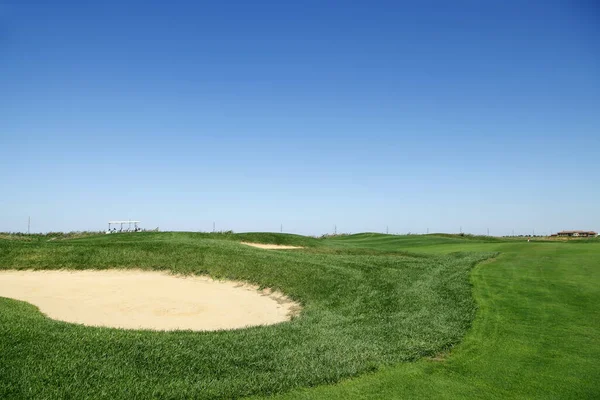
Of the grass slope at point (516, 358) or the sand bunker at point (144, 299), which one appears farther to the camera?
the sand bunker at point (144, 299)

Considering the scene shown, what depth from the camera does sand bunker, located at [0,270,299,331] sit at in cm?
1275

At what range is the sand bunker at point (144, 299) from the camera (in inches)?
502

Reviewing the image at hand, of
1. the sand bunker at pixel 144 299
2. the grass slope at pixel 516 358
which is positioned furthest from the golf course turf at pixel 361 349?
the sand bunker at pixel 144 299

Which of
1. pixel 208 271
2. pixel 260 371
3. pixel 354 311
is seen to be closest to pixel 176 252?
pixel 208 271

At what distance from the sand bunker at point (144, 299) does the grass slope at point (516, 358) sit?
6023mm

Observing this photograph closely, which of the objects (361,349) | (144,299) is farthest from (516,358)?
(144,299)

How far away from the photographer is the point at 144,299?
14.9m

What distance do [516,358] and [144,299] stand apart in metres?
11.8

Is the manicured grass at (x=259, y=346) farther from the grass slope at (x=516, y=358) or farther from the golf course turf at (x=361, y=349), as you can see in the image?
the grass slope at (x=516, y=358)

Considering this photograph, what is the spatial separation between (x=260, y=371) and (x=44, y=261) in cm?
1674

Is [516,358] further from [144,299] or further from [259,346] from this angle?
[144,299]

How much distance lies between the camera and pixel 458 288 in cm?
1392

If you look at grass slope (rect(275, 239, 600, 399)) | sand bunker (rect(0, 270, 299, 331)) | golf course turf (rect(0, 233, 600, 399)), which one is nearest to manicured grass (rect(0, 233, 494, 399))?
golf course turf (rect(0, 233, 600, 399))

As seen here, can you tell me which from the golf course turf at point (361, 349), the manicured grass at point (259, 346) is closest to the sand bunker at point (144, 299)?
the manicured grass at point (259, 346)
